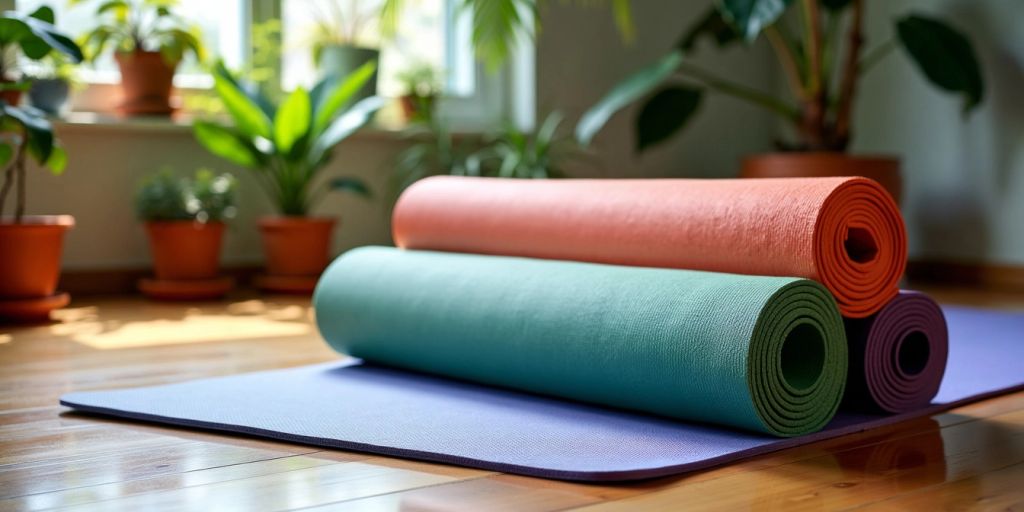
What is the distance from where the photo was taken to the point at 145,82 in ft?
12.0

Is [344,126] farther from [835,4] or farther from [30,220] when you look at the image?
[835,4]

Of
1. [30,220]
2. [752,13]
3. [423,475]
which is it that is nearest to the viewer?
[423,475]

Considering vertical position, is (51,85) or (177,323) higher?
(51,85)

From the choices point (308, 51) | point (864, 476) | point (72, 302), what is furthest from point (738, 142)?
point (864, 476)

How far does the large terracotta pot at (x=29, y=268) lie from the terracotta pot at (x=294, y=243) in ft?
2.60

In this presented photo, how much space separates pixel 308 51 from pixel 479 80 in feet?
2.13

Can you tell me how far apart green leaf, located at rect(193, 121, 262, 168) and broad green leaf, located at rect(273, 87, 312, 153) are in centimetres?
9

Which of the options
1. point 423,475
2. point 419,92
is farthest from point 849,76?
point 423,475

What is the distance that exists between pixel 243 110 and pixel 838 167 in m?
1.85

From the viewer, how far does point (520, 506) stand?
4.20ft

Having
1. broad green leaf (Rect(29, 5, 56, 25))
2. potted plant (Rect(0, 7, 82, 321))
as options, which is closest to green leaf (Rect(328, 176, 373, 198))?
potted plant (Rect(0, 7, 82, 321))

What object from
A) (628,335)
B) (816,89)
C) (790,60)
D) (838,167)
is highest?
(790,60)

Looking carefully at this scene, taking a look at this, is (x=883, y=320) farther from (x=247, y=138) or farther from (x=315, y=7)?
(x=315, y=7)

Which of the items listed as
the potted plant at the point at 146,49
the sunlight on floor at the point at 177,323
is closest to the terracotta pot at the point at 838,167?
the sunlight on floor at the point at 177,323
